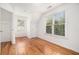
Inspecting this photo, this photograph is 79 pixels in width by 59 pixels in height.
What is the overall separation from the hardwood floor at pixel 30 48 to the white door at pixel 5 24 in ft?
0.50

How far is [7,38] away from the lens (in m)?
1.77

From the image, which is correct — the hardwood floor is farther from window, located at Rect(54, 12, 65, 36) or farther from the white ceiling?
the white ceiling

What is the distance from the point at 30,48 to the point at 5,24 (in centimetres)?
69

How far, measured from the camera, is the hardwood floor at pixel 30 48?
5.61ft

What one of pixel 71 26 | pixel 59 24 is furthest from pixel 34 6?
pixel 71 26

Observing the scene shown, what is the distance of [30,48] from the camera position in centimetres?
174

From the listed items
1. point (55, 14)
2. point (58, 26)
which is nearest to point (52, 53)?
point (58, 26)

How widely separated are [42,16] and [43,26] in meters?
0.21

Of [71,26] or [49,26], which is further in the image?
[49,26]

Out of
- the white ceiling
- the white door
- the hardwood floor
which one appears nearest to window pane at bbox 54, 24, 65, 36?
the hardwood floor

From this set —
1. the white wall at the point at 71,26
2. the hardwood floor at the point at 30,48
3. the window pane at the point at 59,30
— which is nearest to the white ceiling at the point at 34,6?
the white wall at the point at 71,26

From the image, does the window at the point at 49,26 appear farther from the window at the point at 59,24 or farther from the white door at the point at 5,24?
the white door at the point at 5,24

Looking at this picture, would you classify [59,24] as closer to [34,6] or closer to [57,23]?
[57,23]

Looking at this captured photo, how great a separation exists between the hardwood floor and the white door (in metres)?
A: 0.15
